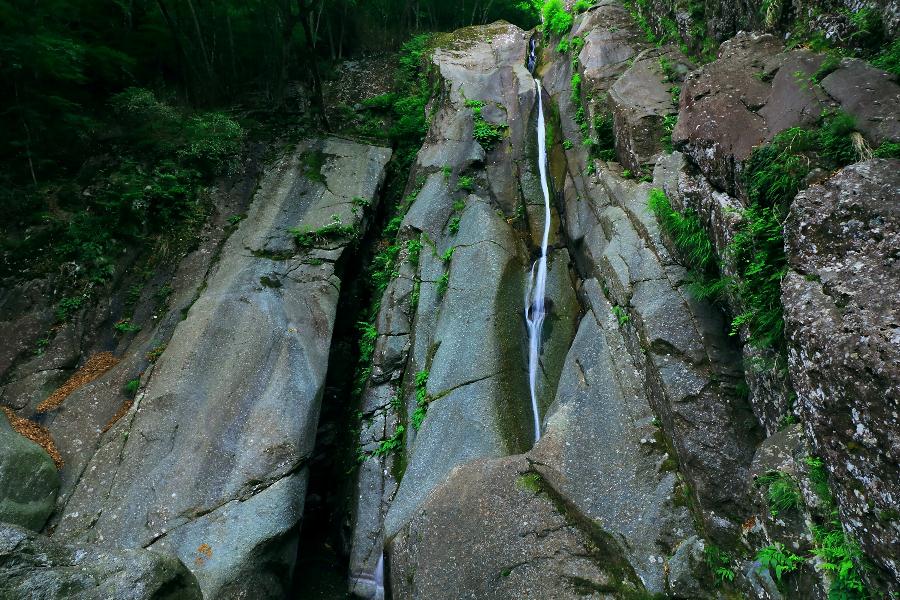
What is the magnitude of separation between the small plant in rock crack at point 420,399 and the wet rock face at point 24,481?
20.1 feet

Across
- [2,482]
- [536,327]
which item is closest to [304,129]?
[536,327]

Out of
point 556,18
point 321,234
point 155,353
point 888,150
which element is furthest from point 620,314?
point 556,18

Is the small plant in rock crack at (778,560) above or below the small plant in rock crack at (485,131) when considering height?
below

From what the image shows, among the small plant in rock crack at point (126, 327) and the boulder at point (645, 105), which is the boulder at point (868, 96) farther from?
the small plant in rock crack at point (126, 327)

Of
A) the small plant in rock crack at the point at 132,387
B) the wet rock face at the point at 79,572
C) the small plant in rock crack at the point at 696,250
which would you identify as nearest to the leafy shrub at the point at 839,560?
the small plant in rock crack at the point at 696,250

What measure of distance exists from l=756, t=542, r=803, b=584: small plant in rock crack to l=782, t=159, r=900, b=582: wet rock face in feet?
2.40

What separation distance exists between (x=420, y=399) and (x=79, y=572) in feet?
17.3

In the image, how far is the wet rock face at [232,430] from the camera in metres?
7.84

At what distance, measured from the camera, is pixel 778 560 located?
15.5 feet

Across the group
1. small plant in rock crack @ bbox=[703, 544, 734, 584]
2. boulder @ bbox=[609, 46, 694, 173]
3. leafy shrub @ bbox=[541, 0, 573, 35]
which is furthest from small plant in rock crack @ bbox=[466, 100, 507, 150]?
small plant in rock crack @ bbox=[703, 544, 734, 584]

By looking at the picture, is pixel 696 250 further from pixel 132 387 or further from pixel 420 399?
pixel 132 387

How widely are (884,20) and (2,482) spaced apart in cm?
1409

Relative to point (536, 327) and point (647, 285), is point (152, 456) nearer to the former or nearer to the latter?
point (536, 327)

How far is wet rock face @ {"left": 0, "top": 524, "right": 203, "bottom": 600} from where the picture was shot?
4960 millimetres
